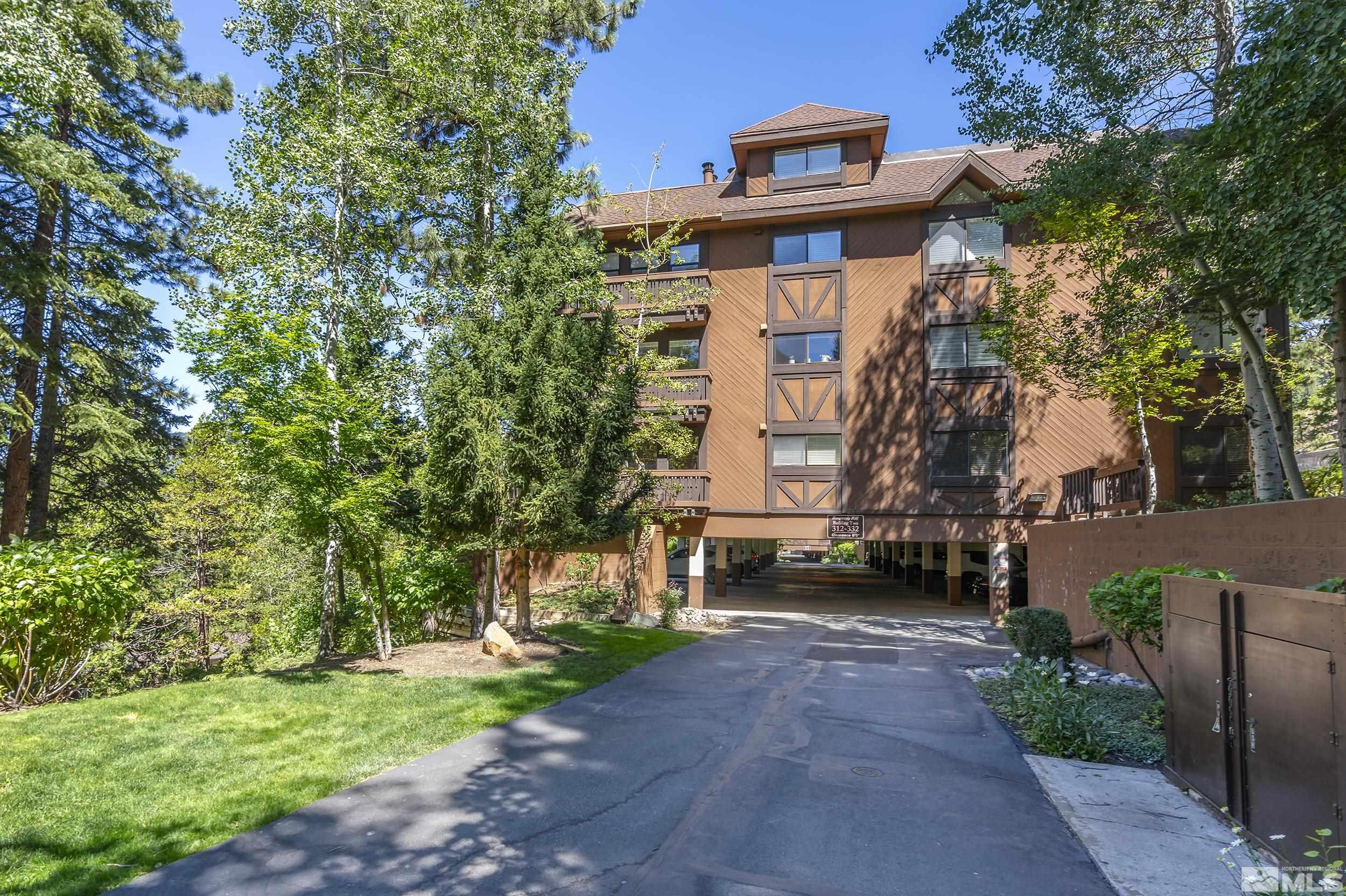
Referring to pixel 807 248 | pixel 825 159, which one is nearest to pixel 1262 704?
pixel 807 248

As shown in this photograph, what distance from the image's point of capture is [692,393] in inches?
874

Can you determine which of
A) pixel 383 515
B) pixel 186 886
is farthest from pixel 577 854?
pixel 383 515

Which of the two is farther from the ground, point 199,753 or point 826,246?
point 826,246

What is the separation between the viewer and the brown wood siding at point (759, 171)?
2261 centimetres

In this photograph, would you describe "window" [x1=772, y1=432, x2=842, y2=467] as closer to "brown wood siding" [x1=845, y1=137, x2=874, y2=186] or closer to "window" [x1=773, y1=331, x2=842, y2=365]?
"window" [x1=773, y1=331, x2=842, y2=365]

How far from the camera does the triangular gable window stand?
20.3m

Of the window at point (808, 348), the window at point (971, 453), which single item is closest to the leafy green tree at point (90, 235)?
the window at point (808, 348)

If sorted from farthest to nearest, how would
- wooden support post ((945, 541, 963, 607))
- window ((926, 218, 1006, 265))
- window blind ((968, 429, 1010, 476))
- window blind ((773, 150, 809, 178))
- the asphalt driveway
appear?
wooden support post ((945, 541, 963, 607)) → window blind ((773, 150, 809, 178)) → window ((926, 218, 1006, 265)) → window blind ((968, 429, 1010, 476)) → the asphalt driveway

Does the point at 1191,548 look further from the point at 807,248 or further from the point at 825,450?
the point at 807,248

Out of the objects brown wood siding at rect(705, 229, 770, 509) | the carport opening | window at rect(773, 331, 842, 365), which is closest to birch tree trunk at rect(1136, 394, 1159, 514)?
the carport opening

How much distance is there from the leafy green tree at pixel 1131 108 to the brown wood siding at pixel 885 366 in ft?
27.7

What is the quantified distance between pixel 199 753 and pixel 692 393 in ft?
57.0

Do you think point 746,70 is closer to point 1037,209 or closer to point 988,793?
point 1037,209

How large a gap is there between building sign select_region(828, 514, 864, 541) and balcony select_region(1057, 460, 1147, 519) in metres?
5.50
